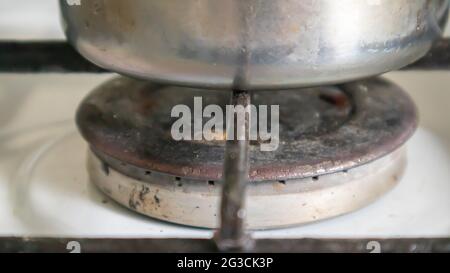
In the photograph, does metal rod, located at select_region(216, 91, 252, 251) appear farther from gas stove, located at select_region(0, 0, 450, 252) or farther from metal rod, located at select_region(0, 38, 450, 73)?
metal rod, located at select_region(0, 38, 450, 73)

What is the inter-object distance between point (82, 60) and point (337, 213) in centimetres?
30

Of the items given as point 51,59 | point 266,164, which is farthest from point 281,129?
point 51,59

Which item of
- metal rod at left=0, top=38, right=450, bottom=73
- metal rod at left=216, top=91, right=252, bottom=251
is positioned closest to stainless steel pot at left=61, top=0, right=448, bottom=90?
metal rod at left=216, top=91, right=252, bottom=251

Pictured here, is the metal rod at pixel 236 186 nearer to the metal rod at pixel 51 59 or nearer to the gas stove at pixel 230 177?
the gas stove at pixel 230 177

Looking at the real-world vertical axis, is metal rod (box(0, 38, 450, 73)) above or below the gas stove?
above

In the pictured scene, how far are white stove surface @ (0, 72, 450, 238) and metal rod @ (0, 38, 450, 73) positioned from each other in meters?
0.07

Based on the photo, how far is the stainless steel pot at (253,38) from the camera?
41 centimetres

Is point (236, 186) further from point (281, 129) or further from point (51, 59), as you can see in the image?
point (51, 59)

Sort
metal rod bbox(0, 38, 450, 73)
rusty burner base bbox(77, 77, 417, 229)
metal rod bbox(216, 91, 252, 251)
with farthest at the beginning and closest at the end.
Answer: metal rod bbox(0, 38, 450, 73) < rusty burner base bbox(77, 77, 417, 229) < metal rod bbox(216, 91, 252, 251)

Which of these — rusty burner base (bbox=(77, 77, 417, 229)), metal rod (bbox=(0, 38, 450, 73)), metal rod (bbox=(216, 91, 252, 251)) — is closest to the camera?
metal rod (bbox=(216, 91, 252, 251))

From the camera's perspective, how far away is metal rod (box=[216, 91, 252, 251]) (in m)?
0.38

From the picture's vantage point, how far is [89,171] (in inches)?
22.1

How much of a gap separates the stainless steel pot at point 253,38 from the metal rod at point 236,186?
0.02 meters

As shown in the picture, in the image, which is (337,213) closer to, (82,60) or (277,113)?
(277,113)
